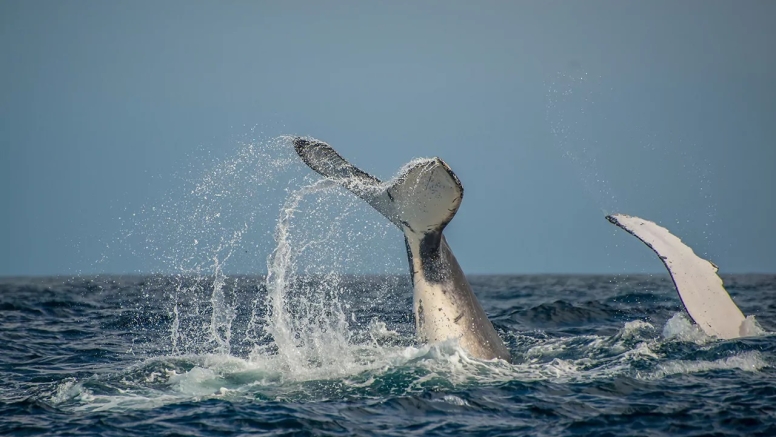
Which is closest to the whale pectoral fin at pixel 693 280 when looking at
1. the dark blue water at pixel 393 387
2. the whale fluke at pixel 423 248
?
the dark blue water at pixel 393 387

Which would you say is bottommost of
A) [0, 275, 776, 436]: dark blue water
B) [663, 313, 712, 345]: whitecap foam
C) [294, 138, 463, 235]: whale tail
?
[0, 275, 776, 436]: dark blue water

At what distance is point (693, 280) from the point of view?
371 inches

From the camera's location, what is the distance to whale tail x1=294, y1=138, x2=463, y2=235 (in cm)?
777

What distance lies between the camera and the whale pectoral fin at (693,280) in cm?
938

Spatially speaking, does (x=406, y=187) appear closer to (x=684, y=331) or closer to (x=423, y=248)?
(x=423, y=248)

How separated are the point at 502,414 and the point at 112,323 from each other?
36.8 ft

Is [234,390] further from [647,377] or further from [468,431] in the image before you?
[647,377]

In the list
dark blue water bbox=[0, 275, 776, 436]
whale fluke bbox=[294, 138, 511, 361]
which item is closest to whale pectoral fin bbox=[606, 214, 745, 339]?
dark blue water bbox=[0, 275, 776, 436]

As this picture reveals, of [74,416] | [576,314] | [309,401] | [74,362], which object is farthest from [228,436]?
[576,314]

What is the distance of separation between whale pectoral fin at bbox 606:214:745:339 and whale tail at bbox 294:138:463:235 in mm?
2744

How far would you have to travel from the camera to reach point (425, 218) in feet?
27.0

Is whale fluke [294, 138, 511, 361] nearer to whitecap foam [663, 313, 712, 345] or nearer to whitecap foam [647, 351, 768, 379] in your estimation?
whitecap foam [647, 351, 768, 379]

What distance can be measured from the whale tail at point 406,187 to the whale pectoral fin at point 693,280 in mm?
2744

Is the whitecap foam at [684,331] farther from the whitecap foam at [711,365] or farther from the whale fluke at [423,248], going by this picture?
the whale fluke at [423,248]
